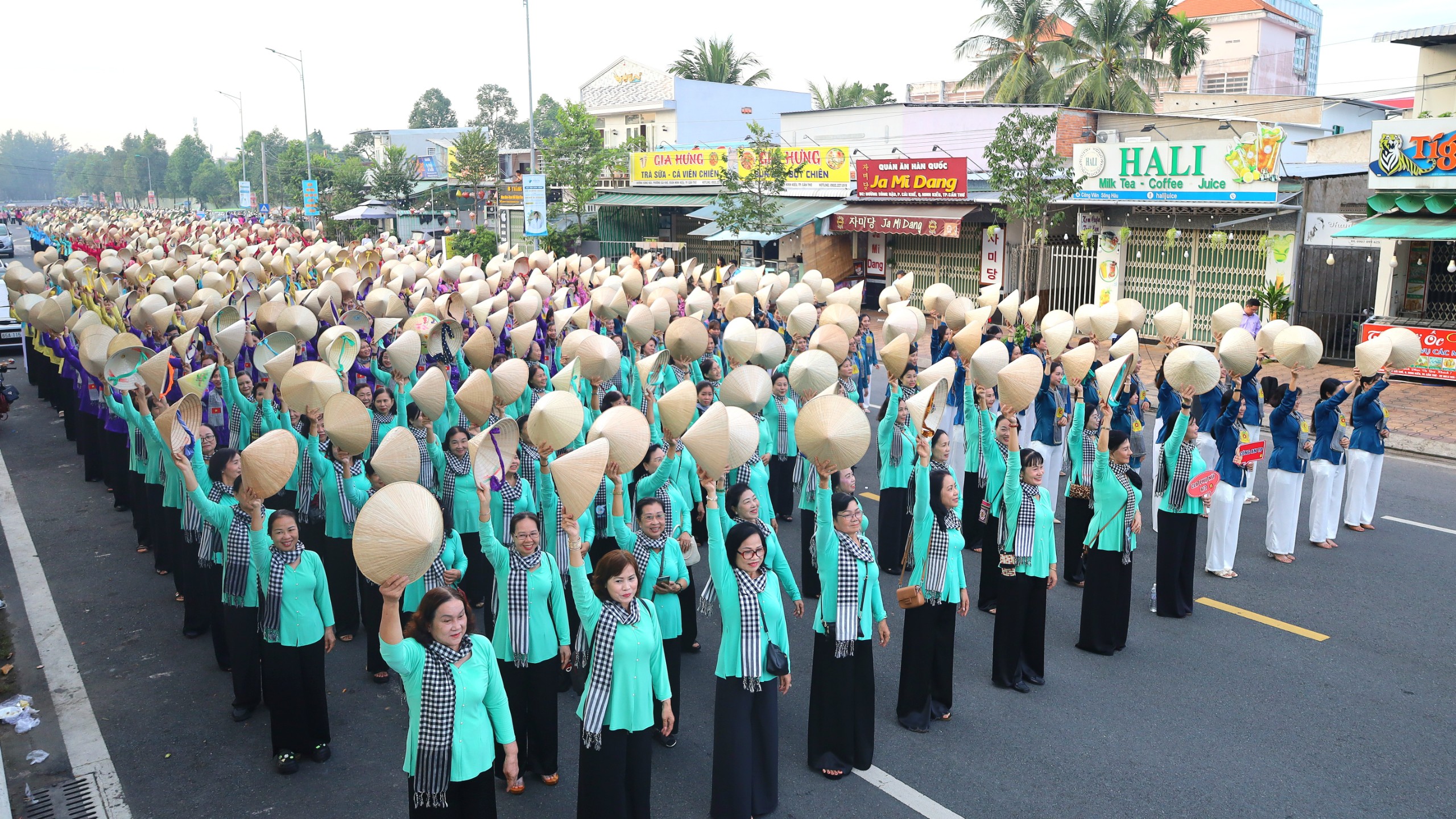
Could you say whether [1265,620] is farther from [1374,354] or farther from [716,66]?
[716,66]

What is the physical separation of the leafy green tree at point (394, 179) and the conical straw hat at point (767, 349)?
1366 inches

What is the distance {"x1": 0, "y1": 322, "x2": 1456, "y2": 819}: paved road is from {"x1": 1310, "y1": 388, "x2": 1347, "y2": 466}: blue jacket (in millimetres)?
981

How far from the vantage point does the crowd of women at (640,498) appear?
4.26 meters

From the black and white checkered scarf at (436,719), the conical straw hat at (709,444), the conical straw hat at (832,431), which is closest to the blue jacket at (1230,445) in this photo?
the conical straw hat at (832,431)

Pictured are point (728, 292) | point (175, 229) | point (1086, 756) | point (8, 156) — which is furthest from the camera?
point (8, 156)

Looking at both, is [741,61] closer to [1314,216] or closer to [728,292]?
[1314,216]

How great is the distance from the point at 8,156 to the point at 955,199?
8512 inches

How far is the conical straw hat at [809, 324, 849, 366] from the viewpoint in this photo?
822 cm

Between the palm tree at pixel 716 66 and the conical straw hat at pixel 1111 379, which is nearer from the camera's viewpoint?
the conical straw hat at pixel 1111 379

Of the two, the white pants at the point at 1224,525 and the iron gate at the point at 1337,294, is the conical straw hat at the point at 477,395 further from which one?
the iron gate at the point at 1337,294

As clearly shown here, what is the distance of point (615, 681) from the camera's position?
414 centimetres

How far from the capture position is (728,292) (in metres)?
12.9

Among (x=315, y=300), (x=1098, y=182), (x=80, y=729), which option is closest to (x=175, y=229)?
(x=315, y=300)

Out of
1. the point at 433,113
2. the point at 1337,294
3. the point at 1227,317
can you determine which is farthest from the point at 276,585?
the point at 433,113
